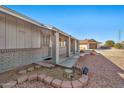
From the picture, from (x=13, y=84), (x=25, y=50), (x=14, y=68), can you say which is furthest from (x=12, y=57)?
(x=13, y=84)

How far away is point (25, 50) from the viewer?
685cm

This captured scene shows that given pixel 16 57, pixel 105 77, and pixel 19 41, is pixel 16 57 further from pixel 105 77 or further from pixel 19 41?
pixel 105 77

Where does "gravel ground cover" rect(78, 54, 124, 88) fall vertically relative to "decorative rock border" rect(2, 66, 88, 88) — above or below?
below

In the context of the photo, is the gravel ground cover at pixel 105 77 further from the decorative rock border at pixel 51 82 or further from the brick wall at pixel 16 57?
the brick wall at pixel 16 57

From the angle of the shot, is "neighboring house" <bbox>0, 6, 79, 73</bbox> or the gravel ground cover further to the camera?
"neighboring house" <bbox>0, 6, 79, 73</bbox>

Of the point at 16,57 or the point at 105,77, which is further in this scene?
the point at 16,57

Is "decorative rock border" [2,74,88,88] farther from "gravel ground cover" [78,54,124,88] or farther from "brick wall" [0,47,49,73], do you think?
"brick wall" [0,47,49,73]

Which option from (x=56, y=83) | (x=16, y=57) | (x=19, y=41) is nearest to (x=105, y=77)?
(x=56, y=83)

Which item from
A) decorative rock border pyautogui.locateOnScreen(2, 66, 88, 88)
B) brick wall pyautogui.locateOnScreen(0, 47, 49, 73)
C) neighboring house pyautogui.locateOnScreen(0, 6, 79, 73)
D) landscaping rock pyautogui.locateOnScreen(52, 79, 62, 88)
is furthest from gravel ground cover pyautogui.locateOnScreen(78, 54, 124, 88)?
brick wall pyautogui.locateOnScreen(0, 47, 49, 73)

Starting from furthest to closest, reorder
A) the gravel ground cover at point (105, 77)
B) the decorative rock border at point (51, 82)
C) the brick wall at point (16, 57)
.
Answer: the brick wall at point (16, 57)
the gravel ground cover at point (105, 77)
the decorative rock border at point (51, 82)

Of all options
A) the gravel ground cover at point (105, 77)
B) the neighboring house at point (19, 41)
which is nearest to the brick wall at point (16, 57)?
the neighboring house at point (19, 41)
